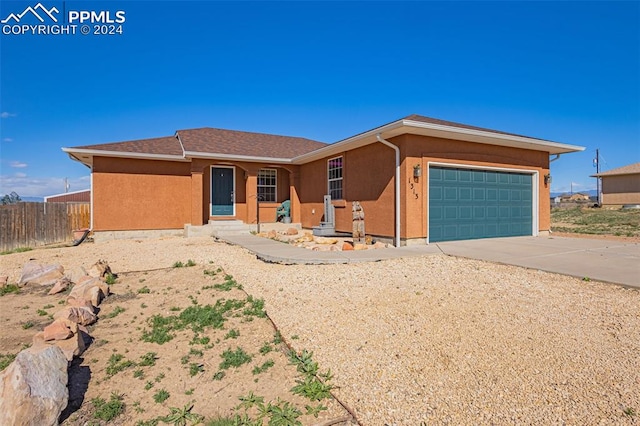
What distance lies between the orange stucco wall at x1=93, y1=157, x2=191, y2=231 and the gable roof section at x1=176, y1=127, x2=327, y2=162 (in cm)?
137

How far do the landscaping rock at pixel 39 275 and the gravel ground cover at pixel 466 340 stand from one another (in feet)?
2.20

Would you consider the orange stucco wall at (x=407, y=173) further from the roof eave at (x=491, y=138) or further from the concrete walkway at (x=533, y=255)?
the concrete walkway at (x=533, y=255)

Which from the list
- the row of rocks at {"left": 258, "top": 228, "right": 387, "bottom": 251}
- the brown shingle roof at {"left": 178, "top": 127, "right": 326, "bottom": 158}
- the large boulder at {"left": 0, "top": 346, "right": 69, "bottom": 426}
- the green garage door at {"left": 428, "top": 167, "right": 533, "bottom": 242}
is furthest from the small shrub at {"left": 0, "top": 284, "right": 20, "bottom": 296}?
the green garage door at {"left": 428, "top": 167, "right": 533, "bottom": 242}

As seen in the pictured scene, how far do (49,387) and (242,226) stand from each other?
11.2m

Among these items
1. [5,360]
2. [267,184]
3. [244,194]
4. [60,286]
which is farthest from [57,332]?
[267,184]

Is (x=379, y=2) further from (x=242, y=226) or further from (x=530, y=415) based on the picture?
(x=530, y=415)

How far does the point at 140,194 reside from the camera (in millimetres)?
13117

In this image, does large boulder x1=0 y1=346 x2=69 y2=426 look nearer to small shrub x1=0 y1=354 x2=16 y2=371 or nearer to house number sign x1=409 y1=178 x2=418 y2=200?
small shrub x1=0 y1=354 x2=16 y2=371

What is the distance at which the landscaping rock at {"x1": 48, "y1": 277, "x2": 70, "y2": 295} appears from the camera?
5373mm

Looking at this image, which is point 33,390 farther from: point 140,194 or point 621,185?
point 621,185

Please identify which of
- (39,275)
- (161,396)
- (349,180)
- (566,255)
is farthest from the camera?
(349,180)

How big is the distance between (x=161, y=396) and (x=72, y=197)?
37422 millimetres

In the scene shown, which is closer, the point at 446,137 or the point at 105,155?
Answer: the point at 446,137

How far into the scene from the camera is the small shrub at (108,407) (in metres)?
2.36
